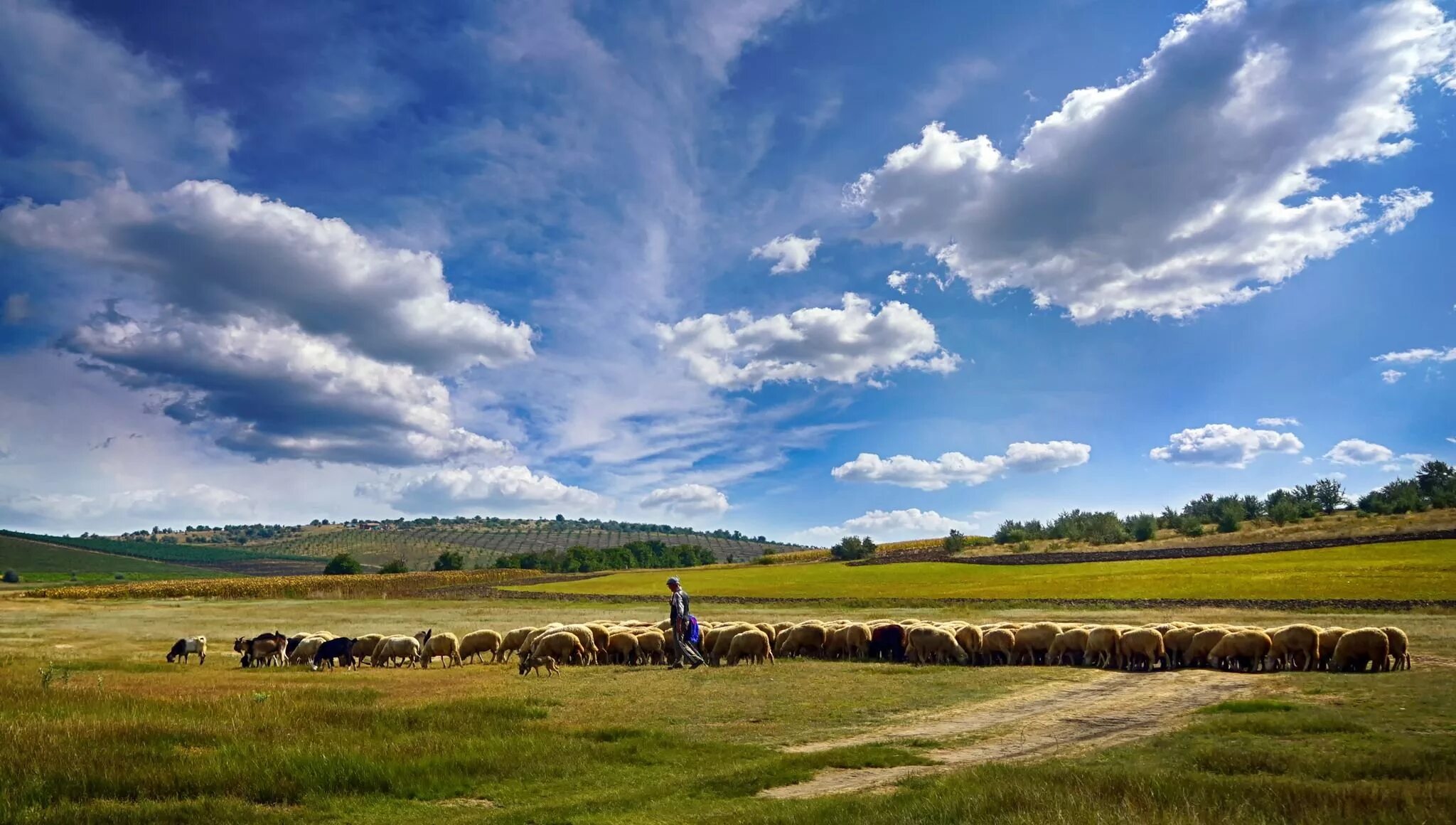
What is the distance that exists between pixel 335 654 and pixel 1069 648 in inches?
939

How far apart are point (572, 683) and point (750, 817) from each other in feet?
44.3

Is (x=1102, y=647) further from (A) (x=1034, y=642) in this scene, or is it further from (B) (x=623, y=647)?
(B) (x=623, y=647)

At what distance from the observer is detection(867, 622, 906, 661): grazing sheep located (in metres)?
25.2

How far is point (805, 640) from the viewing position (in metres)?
26.4

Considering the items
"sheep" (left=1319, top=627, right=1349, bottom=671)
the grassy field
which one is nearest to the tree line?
"sheep" (left=1319, top=627, right=1349, bottom=671)

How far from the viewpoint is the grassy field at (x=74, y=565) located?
506ft

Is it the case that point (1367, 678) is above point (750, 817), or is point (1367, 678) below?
below

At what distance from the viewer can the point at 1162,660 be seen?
2262cm

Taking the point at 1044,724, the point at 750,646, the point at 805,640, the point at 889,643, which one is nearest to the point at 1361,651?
the point at 889,643

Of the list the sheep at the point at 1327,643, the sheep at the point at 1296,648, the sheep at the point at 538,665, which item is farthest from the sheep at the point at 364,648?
the sheep at the point at 1327,643

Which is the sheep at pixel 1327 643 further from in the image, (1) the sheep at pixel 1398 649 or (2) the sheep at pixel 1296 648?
(1) the sheep at pixel 1398 649

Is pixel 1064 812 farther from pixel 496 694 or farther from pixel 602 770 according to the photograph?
pixel 496 694

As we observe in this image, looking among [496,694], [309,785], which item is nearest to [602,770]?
[309,785]

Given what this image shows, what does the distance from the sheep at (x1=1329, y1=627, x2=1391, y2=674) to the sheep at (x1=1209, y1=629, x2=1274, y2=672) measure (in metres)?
1.49
